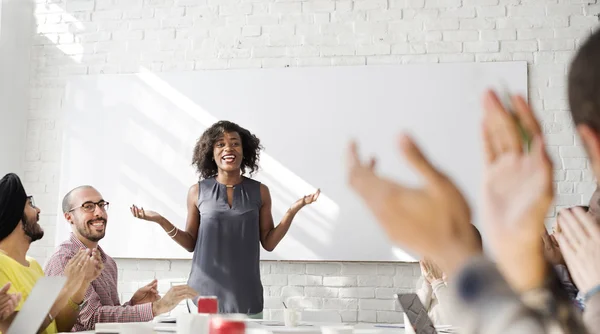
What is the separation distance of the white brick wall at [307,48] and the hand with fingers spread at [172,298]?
146cm

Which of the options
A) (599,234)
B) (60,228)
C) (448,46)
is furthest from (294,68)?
(599,234)

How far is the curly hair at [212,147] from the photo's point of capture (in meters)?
3.63

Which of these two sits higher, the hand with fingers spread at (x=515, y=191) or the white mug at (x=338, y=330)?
the hand with fingers spread at (x=515, y=191)

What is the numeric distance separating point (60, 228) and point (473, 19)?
3141mm

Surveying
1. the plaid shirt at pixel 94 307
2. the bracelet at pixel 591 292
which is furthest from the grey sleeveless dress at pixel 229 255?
the bracelet at pixel 591 292

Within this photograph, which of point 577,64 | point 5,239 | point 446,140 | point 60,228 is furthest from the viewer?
point 60,228

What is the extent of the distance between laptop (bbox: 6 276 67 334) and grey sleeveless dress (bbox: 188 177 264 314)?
1.52m

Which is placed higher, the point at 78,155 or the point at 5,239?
the point at 78,155

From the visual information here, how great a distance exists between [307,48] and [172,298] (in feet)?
7.36

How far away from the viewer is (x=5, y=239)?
2545 mm

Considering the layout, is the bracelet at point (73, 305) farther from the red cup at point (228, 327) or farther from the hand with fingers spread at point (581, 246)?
the hand with fingers spread at point (581, 246)

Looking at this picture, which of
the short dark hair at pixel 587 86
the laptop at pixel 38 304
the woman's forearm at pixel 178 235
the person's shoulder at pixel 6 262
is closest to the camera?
the short dark hair at pixel 587 86

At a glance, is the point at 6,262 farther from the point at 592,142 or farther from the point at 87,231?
the point at 592,142

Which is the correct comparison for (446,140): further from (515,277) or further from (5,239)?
(515,277)
